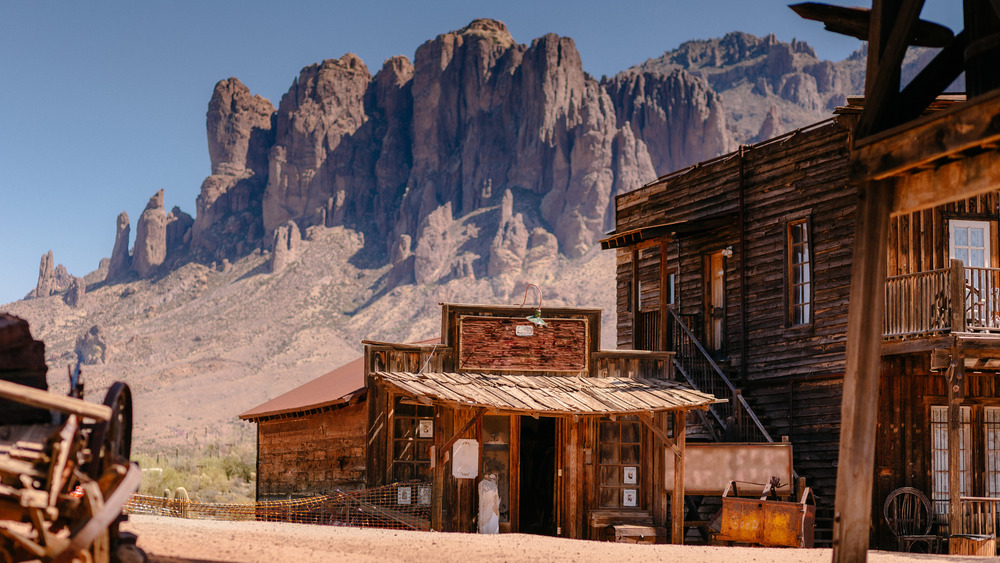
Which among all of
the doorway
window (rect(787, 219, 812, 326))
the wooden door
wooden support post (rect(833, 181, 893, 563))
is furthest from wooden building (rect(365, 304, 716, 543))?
wooden support post (rect(833, 181, 893, 563))

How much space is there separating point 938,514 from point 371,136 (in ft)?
386

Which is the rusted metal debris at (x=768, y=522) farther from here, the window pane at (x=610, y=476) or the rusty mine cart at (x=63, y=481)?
the rusty mine cart at (x=63, y=481)

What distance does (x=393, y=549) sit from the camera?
10023 millimetres

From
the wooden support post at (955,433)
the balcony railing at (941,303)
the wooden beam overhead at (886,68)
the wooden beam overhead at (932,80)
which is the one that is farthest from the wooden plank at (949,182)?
the wooden support post at (955,433)

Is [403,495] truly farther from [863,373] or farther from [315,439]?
[863,373]

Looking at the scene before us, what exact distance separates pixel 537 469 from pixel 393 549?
36.6 ft

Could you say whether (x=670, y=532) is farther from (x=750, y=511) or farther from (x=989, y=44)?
(x=989, y=44)

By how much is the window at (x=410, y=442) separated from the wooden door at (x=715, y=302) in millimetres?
7041

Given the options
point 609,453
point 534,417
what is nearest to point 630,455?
point 609,453

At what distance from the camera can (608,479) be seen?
1741 centimetres

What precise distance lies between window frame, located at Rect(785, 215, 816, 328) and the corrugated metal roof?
7.84 meters

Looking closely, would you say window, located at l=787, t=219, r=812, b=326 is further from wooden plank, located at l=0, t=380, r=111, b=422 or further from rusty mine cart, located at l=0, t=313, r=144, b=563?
wooden plank, located at l=0, t=380, r=111, b=422

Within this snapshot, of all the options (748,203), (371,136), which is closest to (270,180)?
(371,136)

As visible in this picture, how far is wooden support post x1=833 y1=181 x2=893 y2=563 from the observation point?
6883 mm
